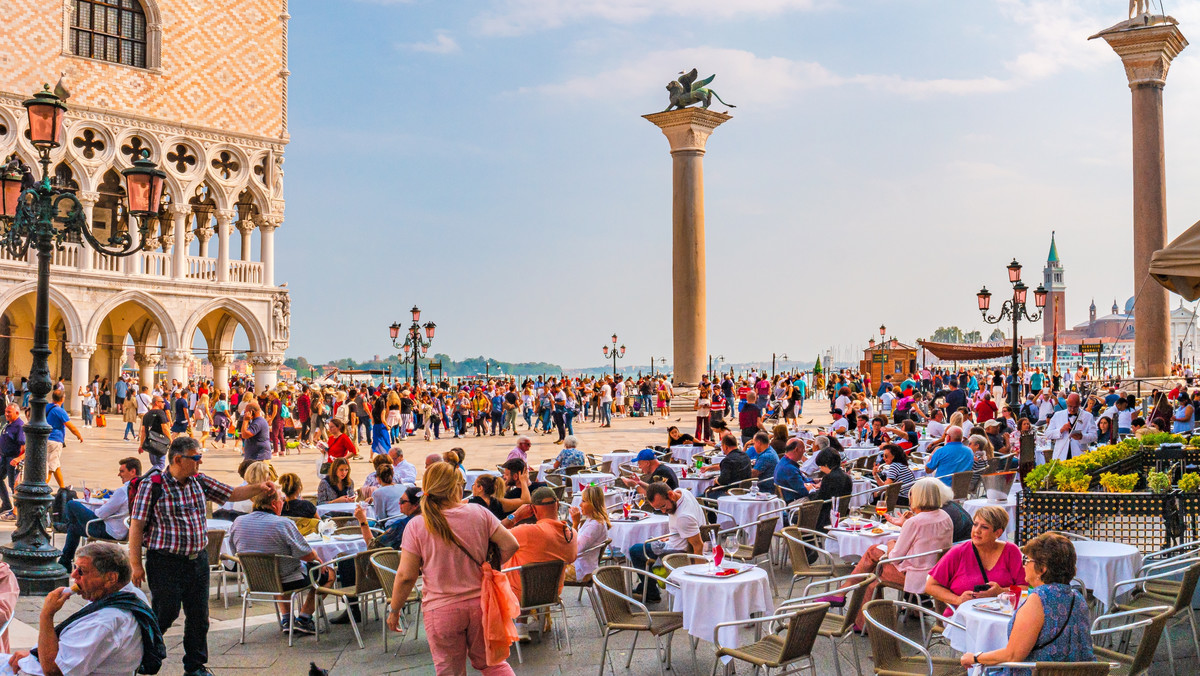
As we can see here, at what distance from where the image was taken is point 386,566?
7340 millimetres

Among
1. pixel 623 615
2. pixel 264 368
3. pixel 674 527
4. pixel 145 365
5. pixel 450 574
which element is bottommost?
pixel 623 615

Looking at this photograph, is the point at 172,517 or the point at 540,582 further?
the point at 540,582

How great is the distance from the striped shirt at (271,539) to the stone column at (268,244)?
97.4 feet

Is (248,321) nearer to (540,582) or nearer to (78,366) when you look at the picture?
(78,366)

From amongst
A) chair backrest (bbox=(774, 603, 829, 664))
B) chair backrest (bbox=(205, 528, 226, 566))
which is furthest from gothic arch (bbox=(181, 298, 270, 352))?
chair backrest (bbox=(774, 603, 829, 664))

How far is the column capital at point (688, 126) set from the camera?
26734 millimetres

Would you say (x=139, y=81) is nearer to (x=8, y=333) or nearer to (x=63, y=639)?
(x=8, y=333)

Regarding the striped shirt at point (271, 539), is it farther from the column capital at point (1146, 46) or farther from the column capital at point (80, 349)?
the column capital at point (80, 349)

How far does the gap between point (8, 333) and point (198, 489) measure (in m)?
32.6

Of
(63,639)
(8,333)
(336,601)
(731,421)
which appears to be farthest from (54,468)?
(8,333)

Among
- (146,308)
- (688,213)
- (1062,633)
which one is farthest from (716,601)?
(146,308)

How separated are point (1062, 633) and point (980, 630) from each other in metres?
0.72

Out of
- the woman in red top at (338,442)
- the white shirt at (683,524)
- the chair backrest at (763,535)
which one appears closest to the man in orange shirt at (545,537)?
the white shirt at (683,524)

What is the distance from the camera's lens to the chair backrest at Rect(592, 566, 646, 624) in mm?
6586
